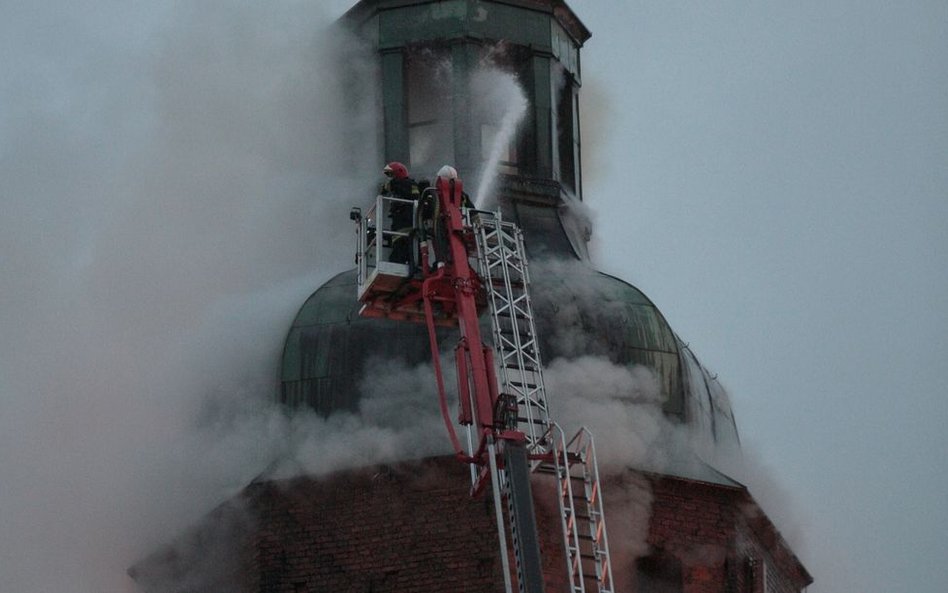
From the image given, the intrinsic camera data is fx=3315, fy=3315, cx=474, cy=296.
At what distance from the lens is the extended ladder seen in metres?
36.0

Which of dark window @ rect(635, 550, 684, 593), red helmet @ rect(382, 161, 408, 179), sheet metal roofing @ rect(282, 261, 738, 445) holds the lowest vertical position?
dark window @ rect(635, 550, 684, 593)

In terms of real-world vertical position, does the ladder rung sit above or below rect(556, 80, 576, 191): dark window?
below

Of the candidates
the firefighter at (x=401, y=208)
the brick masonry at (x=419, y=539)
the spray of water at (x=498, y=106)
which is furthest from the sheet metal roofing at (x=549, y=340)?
the spray of water at (x=498, y=106)

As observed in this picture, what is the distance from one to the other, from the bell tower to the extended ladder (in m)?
→ 3.74

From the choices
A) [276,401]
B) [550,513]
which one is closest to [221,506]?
[276,401]

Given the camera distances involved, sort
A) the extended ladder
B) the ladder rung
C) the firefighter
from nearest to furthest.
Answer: the extended ladder, the ladder rung, the firefighter

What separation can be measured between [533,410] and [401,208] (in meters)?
2.86

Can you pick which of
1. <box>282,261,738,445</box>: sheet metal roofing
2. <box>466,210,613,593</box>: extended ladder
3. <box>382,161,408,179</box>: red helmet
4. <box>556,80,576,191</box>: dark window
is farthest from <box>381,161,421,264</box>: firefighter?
<box>556,80,576,191</box>: dark window

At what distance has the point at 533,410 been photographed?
37.7m

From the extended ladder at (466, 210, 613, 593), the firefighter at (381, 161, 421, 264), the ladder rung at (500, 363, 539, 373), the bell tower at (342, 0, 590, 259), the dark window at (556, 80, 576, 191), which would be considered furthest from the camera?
the dark window at (556, 80, 576, 191)

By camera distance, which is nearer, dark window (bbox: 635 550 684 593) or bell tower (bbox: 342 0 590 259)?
dark window (bbox: 635 550 684 593)

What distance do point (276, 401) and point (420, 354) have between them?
185cm

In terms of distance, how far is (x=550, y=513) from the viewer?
37.7 m

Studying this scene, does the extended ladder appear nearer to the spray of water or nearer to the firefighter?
the firefighter
